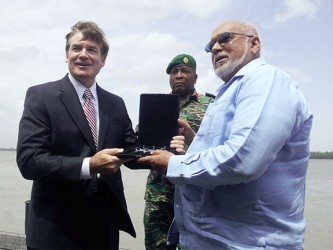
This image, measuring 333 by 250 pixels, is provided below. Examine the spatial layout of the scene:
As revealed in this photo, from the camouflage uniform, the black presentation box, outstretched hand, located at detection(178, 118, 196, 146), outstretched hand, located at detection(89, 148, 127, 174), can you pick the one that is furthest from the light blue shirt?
the camouflage uniform

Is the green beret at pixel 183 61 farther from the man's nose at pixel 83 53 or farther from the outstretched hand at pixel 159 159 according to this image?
the outstretched hand at pixel 159 159

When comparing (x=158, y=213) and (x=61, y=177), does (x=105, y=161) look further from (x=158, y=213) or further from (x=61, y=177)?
(x=158, y=213)

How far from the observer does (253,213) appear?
1.70 meters

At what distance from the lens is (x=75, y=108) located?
2.10 m

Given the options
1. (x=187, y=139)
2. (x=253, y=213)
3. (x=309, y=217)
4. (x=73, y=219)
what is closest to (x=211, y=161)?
(x=253, y=213)

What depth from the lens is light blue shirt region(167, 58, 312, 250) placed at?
5.29ft

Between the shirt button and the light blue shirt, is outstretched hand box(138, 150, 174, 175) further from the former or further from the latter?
the shirt button

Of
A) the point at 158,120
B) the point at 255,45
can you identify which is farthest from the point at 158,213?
the point at 255,45

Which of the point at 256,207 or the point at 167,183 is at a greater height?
the point at 256,207

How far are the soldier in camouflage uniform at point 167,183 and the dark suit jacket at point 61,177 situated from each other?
1021mm

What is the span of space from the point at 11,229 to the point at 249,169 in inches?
404

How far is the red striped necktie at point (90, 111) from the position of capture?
2.15m

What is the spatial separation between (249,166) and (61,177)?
0.97 metres

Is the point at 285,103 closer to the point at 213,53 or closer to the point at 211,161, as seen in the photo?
the point at 211,161
